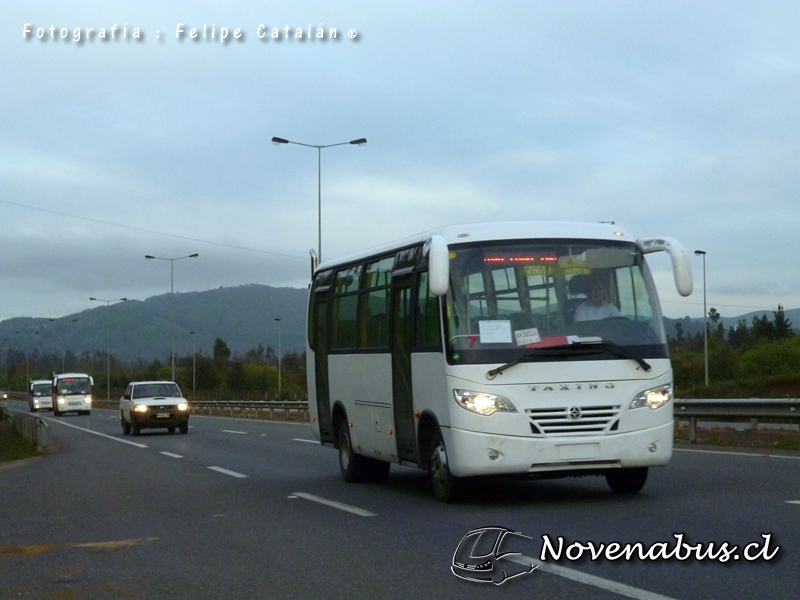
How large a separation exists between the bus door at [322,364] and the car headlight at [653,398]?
5706 millimetres

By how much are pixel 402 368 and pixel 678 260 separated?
324cm

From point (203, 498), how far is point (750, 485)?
6253 millimetres

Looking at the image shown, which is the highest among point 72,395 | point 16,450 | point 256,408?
point 72,395

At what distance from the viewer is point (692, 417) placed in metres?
22.4

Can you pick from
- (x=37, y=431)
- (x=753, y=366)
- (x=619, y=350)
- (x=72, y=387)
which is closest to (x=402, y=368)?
(x=619, y=350)

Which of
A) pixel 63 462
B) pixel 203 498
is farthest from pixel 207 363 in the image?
pixel 203 498

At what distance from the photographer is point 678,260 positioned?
11.7 meters

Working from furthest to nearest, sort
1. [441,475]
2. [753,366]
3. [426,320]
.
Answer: [753,366] → [426,320] → [441,475]

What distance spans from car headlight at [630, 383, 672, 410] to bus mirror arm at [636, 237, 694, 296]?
3.17 ft

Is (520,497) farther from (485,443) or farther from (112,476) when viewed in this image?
(112,476)

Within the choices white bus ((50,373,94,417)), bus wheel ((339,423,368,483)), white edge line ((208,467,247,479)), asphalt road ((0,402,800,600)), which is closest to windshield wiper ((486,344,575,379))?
asphalt road ((0,402,800,600))

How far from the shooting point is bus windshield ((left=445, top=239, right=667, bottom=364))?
11.5 metres

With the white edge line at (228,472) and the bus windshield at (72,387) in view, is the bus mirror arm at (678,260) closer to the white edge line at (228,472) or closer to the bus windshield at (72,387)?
the white edge line at (228,472)

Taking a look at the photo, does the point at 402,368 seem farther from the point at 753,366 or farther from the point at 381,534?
the point at 753,366
